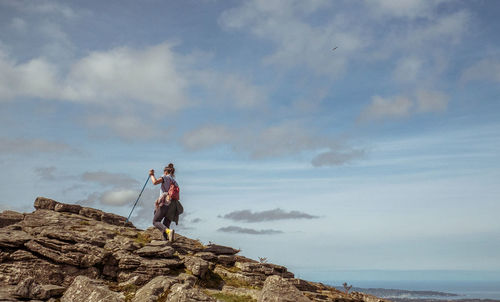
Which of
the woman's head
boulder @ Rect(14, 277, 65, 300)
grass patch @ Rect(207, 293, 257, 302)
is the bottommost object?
boulder @ Rect(14, 277, 65, 300)

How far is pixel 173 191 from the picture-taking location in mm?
25000

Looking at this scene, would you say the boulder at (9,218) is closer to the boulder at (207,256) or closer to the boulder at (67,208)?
the boulder at (67,208)

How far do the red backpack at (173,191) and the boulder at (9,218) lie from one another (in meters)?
14.5

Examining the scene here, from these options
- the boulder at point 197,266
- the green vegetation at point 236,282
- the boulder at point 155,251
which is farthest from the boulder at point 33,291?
the green vegetation at point 236,282

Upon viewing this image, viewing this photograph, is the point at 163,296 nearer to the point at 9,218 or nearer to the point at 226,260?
the point at 226,260

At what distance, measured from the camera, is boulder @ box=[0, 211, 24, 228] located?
2884 cm

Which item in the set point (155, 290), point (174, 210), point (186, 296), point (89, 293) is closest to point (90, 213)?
point (174, 210)

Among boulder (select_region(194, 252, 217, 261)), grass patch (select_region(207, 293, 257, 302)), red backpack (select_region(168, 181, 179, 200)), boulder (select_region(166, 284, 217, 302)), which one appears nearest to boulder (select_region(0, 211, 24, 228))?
red backpack (select_region(168, 181, 179, 200))

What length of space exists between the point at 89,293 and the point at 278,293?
8334 millimetres

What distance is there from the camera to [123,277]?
20.2 metres

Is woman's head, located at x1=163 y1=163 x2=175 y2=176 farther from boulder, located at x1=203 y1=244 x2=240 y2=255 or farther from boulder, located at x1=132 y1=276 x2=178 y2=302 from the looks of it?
boulder, located at x1=132 y1=276 x2=178 y2=302

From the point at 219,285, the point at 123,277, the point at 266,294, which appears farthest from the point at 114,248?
the point at 266,294

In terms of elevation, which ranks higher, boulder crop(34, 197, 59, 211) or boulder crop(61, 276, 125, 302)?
boulder crop(34, 197, 59, 211)

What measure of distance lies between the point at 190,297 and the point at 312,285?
13.8m
